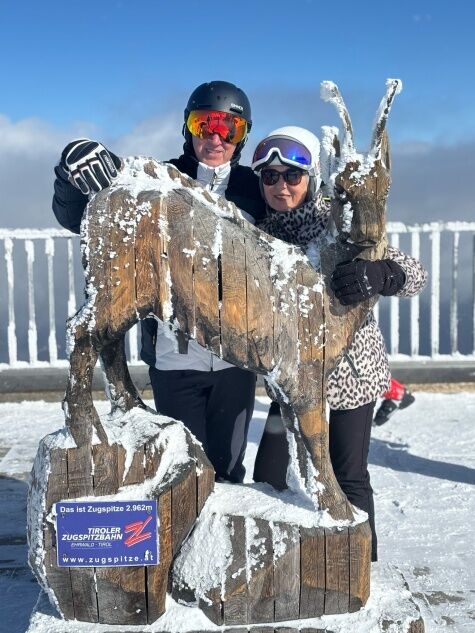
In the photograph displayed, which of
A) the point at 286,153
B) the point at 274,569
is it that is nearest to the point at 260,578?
the point at 274,569

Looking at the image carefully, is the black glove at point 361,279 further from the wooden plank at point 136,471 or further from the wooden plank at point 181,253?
the wooden plank at point 136,471

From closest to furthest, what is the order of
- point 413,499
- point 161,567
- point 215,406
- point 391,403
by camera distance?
point 161,567
point 215,406
point 413,499
point 391,403

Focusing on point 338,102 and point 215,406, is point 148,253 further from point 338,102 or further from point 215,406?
point 215,406

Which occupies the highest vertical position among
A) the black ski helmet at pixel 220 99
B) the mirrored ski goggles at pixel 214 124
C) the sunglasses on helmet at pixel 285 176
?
the black ski helmet at pixel 220 99

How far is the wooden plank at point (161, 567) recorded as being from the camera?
1.97 m

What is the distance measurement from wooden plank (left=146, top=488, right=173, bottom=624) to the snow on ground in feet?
0.66

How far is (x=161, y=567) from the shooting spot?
6.53ft

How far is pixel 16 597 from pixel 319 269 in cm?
179

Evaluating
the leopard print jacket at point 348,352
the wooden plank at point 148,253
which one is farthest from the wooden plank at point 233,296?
the leopard print jacket at point 348,352

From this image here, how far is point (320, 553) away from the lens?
1999 mm

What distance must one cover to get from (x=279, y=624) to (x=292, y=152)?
1.53 m

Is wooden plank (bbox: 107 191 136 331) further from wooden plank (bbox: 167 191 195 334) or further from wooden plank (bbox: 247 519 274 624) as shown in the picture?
wooden plank (bbox: 247 519 274 624)

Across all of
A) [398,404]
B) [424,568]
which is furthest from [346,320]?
[398,404]

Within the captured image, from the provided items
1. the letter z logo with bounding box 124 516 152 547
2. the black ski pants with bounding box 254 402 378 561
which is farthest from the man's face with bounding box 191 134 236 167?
the letter z logo with bounding box 124 516 152 547
